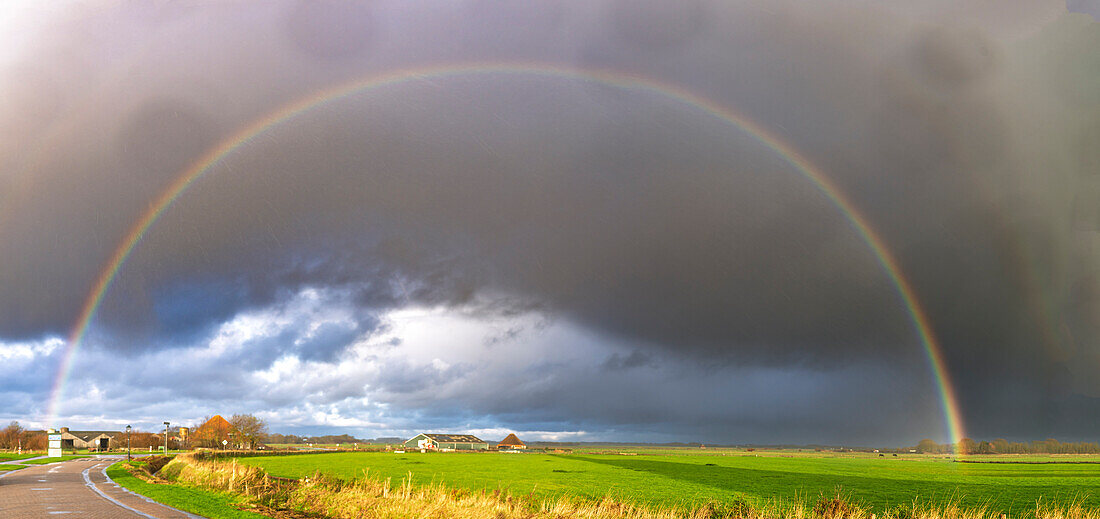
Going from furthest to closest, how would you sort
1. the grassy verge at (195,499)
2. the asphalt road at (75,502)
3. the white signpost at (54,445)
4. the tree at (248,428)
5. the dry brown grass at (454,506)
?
the tree at (248,428), the white signpost at (54,445), the grassy verge at (195,499), the asphalt road at (75,502), the dry brown grass at (454,506)

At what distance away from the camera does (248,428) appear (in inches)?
7259

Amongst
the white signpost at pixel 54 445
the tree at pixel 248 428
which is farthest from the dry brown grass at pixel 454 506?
the tree at pixel 248 428

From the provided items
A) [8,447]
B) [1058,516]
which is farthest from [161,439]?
[1058,516]

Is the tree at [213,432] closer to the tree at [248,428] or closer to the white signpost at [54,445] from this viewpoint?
the tree at [248,428]

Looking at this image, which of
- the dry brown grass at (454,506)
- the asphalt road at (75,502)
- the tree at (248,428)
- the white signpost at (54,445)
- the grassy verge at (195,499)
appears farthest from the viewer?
the tree at (248,428)

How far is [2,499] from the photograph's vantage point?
34.3 metres

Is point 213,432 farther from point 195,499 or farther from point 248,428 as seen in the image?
point 195,499

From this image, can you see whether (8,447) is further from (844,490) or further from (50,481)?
(844,490)

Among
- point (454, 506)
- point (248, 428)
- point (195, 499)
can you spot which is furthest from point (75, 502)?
point (248, 428)

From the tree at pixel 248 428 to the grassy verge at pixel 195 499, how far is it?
143611mm

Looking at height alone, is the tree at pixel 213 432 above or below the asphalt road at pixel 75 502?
below

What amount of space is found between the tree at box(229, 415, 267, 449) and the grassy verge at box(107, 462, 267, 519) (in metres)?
144

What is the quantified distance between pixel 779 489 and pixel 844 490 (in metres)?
7.42

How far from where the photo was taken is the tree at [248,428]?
179500mm
